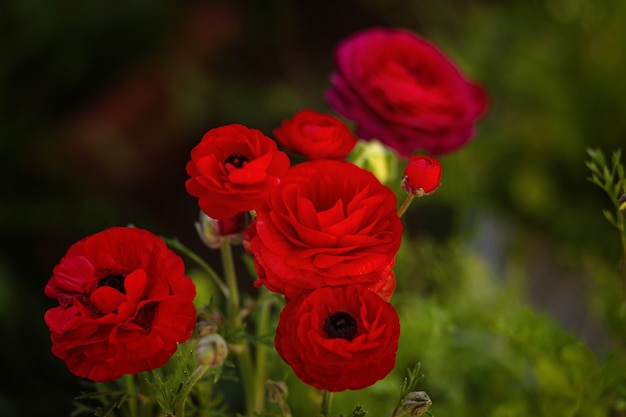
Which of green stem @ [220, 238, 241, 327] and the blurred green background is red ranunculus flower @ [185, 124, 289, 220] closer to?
green stem @ [220, 238, 241, 327]

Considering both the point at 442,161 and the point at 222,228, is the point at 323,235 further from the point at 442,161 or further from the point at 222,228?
the point at 442,161

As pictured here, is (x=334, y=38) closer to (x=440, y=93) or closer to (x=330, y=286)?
(x=440, y=93)

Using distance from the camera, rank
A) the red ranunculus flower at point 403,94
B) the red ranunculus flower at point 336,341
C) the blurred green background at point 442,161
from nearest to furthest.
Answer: the red ranunculus flower at point 336,341, the red ranunculus flower at point 403,94, the blurred green background at point 442,161

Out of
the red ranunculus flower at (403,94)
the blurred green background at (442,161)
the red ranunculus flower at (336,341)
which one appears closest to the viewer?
the red ranunculus flower at (336,341)

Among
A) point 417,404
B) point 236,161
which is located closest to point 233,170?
point 236,161

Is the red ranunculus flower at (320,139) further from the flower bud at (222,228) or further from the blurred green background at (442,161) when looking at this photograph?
the blurred green background at (442,161)

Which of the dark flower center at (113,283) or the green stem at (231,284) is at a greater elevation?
the dark flower center at (113,283)

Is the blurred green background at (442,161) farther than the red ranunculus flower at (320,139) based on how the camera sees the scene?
Yes

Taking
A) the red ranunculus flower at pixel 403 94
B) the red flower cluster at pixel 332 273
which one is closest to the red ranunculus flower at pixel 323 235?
the red flower cluster at pixel 332 273
